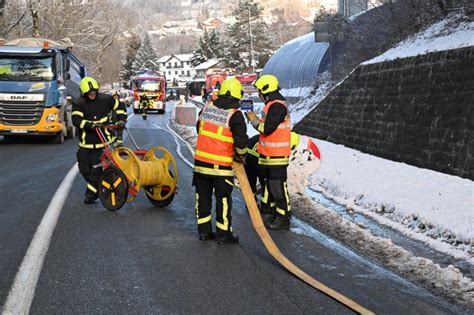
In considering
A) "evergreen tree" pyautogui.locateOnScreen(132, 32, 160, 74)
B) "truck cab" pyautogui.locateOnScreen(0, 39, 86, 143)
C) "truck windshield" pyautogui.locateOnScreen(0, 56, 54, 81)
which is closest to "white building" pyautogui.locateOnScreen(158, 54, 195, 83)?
"evergreen tree" pyautogui.locateOnScreen(132, 32, 160, 74)

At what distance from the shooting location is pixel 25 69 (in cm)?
1891

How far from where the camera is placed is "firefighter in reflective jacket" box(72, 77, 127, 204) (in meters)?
8.78

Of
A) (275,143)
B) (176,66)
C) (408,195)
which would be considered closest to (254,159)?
(275,143)

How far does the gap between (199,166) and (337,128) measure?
11183 mm

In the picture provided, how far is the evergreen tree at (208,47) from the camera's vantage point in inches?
4365

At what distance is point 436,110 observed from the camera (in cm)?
1188

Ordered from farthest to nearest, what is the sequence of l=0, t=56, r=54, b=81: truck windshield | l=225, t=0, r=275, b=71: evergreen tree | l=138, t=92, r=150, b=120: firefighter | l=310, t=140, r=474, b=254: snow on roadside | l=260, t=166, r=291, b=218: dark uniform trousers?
l=225, t=0, r=275, b=71: evergreen tree, l=138, t=92, r=150, b=120: firefighter, l=0, t=56, r=54, b=81: truck windshield, l=260, t=166, r=291, b=218: dark uniform trousers, l=310, t=140, r=474, b=254: snow on roadside

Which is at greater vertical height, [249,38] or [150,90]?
[249,38]

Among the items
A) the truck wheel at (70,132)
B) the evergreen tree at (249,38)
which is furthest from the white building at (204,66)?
the truck wheel at (70,132)

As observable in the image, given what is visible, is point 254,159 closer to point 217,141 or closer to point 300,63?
point 217,141

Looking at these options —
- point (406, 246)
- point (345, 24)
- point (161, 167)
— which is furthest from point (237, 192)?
point (345, 24)

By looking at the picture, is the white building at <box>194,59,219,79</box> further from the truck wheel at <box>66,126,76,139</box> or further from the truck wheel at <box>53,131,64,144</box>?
the truck wheel at <box>53,131,64,144</box>

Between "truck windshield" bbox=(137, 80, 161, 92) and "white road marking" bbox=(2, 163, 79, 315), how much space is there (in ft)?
118

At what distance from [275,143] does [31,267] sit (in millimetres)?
3459
